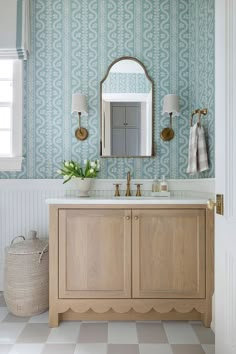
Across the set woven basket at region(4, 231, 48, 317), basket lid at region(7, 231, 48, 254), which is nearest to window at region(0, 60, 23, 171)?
basket lid at region(7, 231, 48, 254)

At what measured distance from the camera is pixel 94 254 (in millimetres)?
2240

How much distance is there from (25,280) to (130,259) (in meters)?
0.82

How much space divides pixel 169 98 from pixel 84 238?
4.60 feet

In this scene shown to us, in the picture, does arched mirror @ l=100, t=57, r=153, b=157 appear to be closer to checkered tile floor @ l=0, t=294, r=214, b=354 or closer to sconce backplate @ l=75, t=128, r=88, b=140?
sconce backplate @ l=75, t=128, r=88, b=140

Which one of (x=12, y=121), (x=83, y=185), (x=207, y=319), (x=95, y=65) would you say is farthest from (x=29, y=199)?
(x=207, y=319)

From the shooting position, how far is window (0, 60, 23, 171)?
2.91 m

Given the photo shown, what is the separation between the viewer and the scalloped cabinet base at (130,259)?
2236mm

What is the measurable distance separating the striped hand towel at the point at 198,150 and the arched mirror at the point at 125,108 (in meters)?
0.47

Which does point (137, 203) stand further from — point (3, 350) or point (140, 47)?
point (140, 47)

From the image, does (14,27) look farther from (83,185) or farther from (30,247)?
(30,247)

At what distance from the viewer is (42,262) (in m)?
2.47

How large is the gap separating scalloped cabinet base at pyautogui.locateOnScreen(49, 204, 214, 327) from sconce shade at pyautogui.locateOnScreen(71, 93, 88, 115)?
3.18 ft

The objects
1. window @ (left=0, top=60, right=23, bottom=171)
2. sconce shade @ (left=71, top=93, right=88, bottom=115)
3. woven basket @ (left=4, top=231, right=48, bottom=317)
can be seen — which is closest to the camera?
woven basket @ (left=4, top=231, right=48, bottom=317)

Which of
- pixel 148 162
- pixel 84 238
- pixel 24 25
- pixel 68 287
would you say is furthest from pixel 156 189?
pixel 24 25
